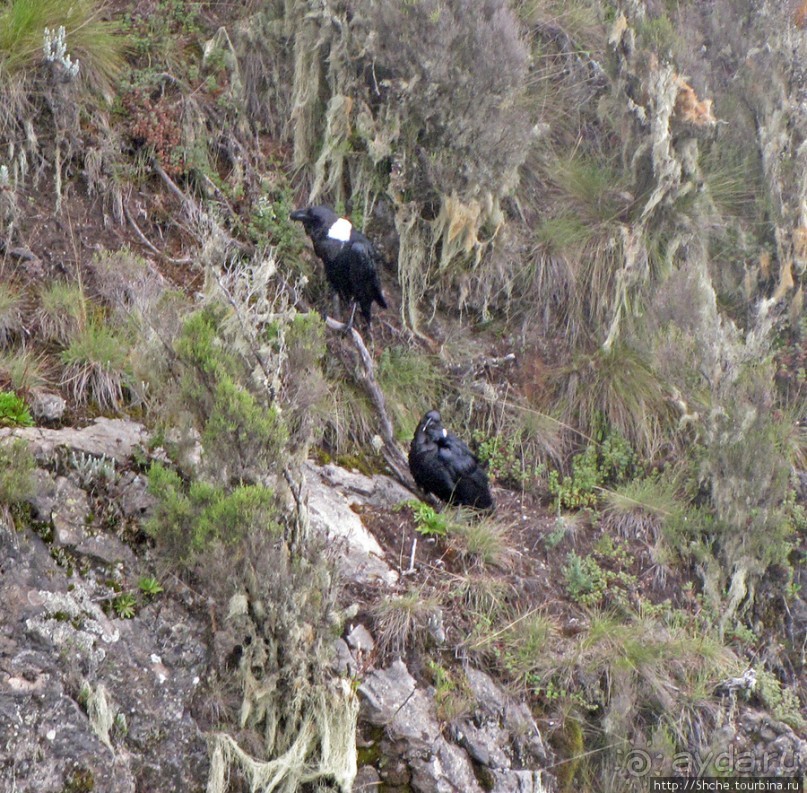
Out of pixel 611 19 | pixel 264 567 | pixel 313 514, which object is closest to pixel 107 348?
pixel 313 514

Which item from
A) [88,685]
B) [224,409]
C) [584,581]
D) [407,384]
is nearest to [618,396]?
[407,384]

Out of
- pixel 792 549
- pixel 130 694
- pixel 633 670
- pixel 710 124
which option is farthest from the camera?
pixel 710 124

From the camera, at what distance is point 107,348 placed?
15.5 ft

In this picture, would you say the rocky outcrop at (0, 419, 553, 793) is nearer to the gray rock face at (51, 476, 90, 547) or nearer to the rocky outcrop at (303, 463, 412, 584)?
the gray rock face at (51, 476, 90, 547)

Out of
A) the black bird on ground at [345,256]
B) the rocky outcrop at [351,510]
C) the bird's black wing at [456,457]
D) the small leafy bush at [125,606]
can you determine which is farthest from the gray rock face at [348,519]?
the black bird on ground at [345,256]

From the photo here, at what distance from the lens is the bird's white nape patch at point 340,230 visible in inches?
223

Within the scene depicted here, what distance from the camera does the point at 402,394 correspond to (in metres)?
5.75

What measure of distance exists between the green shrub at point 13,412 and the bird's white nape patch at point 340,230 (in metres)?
2.09

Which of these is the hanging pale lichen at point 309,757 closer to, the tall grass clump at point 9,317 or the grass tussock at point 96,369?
the grass tussock at point 96,369

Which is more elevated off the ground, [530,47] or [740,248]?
[530,47]

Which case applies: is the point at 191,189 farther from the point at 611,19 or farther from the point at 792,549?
the point at 792,549

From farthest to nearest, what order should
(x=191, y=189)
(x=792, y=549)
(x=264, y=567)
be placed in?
(x=191, y=189) < (x=792, y=549) < (x=264, y=567)

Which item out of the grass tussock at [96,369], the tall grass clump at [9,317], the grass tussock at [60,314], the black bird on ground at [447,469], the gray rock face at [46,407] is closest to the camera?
the gray rock face at [46,407]

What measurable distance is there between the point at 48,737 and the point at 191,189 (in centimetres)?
356
